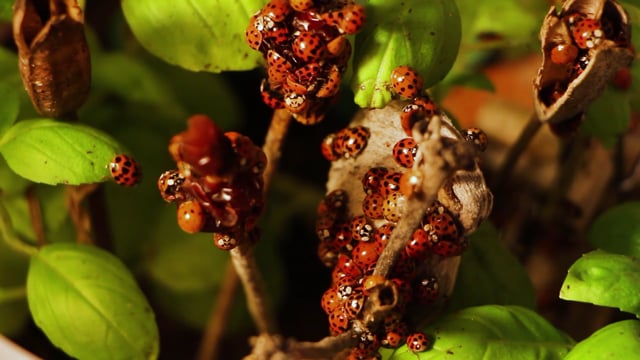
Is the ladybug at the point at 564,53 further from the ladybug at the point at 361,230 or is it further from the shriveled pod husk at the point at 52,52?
the shriveled pod husk at the point at 52,52

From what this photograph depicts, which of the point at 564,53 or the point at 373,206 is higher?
the point at 564,53

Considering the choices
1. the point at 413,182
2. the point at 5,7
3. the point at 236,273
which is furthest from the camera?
the point at 236,273

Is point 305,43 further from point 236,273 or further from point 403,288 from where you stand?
point 236,273

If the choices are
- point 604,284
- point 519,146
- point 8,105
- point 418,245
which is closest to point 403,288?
point 418,245

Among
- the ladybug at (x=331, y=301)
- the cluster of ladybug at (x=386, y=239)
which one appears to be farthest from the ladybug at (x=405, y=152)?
the ladybug at (x=331, y=301)

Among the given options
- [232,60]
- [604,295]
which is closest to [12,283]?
[232,60]

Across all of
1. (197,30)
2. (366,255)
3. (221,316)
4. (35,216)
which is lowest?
(221,316)
